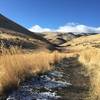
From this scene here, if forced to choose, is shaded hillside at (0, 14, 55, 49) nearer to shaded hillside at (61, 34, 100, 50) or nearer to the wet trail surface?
shaded hillside at (61, 34, 100, 50)

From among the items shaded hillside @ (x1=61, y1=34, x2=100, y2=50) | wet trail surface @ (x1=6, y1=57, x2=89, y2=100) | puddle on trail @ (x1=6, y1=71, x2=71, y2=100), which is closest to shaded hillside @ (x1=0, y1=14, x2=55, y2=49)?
shaded hillside @ (x1=61, y1=34, x2=100, y2=50)

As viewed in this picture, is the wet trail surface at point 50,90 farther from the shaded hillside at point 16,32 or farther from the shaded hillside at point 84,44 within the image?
the shaded hillside at point 16,32

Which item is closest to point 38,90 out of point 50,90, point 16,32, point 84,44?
point 50,90

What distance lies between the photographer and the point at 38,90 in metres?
10.5

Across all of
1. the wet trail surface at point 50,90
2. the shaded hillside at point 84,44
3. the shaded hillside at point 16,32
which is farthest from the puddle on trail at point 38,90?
the shaded hillside at point 16,32

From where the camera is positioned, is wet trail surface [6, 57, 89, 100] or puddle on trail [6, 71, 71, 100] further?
wet trail surface [6, 57, 89, 100]

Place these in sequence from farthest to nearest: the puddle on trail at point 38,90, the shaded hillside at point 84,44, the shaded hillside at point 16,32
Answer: the shaded hillside at point 84,44, the shaded hillside at point 16,32, the puddle on trail at point 38,90

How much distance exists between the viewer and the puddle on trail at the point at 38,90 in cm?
928

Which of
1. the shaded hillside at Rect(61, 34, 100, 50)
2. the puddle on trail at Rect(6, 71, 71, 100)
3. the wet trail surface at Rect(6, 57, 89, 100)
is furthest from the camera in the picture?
the shaded hillside at Rect(61, 34, 100, 50)

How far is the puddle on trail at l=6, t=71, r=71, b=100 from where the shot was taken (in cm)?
928

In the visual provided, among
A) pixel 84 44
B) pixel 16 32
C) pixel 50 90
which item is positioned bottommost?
pixel 50 90

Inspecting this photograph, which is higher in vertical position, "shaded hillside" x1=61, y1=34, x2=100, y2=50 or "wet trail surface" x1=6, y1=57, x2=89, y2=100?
"shaded hillside" x1=61, y1=34, x2=100, y2=50

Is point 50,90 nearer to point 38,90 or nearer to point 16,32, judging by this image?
point 38,90

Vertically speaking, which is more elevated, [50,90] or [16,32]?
[16,32]
